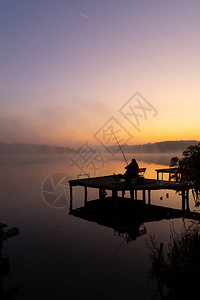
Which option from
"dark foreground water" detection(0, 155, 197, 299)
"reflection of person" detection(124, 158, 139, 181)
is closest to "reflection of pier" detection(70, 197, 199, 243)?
"dark foreground water" detection(0, 155, 197, 299)

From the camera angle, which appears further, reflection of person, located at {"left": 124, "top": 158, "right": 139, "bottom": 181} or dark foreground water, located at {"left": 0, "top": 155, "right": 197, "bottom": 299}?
reflection of person, located at {"left": 124, "top": 158, "right": 139, "bottom": 181}

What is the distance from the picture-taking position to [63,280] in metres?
11.6

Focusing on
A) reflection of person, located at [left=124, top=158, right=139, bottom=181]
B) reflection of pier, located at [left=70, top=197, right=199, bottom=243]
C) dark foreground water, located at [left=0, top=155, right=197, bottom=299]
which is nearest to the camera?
dark foreground water, located at [left=0, top=155, right=197, bottom=299]

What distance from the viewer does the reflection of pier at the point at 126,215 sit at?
1853 cm

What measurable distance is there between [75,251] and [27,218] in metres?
10.8

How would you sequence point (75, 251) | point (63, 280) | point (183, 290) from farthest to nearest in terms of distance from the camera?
point (75, 251), point (63, 280), point (183, 290)

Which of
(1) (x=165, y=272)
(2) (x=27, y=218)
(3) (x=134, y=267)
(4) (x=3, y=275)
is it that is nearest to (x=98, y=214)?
(2) (x=27, y=218)

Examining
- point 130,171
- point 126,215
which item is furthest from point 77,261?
point 130,171

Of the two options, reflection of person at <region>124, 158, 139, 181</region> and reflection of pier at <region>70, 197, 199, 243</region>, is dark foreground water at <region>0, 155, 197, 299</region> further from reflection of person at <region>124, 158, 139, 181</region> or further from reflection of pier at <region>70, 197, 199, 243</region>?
reflection of person at <region>124, 158, 139, 181</region>

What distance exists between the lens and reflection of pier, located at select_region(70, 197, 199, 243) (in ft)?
60.8

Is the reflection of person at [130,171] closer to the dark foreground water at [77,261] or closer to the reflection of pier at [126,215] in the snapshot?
the reflection of pier at [126,215]

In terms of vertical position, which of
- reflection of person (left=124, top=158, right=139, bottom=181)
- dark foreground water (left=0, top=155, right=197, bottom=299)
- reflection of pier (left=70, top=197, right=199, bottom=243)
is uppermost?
reflection of person (left=124, top=158, right=139, bottom=181)

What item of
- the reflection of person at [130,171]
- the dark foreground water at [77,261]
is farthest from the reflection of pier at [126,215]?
the reflection of person at [130,171]

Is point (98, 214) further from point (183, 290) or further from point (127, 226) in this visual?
point (183, 290)
